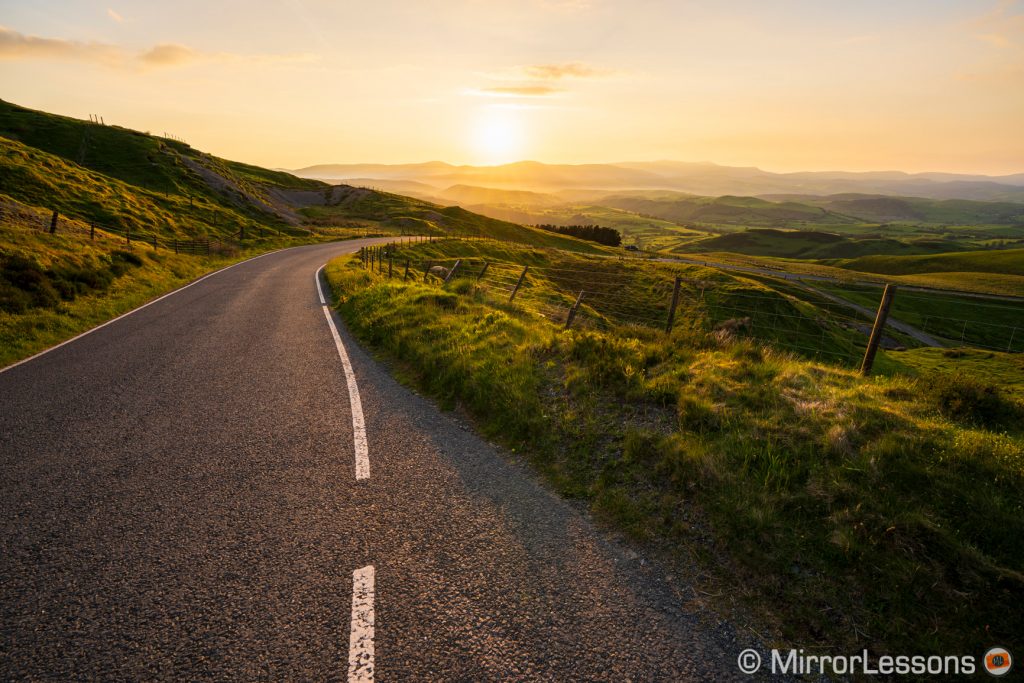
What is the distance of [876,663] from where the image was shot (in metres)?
3.54

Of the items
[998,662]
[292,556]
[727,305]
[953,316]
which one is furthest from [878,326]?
[953,316]

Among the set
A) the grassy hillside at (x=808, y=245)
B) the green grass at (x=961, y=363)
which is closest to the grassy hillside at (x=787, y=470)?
the green grass at (x=961, y=363)

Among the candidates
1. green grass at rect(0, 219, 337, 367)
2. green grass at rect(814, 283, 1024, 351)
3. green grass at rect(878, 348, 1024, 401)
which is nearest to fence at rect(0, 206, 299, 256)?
green grass at rect(0, 219, 337, 367)

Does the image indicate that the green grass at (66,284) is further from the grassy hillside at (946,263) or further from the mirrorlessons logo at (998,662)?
the grassy hillside at (946,263)

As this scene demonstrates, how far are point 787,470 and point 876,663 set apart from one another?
80.1 inches

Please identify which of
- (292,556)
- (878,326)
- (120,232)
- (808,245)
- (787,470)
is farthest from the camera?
(808,245)

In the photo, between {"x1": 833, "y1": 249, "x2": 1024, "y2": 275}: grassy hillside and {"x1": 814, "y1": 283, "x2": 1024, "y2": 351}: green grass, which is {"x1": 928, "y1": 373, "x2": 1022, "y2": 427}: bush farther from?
{"x1": 833, "y1": 249, "x2": 1024, "y2": 275}: grassy hillside

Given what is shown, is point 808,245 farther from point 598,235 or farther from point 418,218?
point 418,218

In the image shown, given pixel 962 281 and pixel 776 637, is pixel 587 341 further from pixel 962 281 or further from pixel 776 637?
pixel 962 281

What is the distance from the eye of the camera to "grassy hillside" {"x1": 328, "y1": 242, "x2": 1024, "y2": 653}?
3883 millimetres

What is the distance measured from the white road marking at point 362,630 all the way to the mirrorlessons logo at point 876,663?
293cm

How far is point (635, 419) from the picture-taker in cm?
705

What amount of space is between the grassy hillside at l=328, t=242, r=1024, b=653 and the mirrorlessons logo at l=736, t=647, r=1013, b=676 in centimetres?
9

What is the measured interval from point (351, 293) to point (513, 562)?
16.5 m
